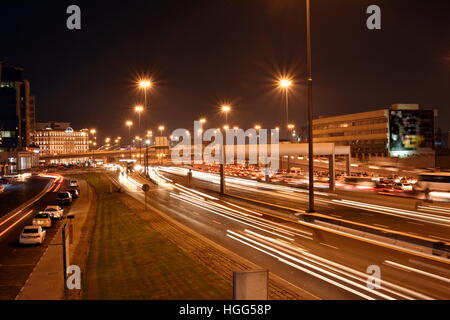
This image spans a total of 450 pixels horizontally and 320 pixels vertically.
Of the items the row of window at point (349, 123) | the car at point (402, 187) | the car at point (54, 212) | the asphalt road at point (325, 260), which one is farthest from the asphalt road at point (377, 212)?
the row of window at point (349, 123)

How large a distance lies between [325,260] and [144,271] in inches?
286

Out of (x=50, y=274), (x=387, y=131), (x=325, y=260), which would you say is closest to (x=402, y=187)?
(x=325, y=260)

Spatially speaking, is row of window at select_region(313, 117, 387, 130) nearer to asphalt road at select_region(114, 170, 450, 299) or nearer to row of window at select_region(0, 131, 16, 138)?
asphalt road at select_region(114, 170, 450, 299)

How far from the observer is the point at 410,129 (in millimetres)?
118875

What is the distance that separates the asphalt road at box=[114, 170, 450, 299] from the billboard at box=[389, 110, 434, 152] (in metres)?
101

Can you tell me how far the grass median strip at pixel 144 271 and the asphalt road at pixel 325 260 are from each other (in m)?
2.79

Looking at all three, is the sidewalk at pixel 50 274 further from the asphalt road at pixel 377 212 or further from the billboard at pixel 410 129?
the billboard at pixel 410 129

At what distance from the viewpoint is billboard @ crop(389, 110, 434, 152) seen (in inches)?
4552

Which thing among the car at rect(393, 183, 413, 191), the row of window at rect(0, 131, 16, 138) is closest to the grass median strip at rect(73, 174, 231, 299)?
the car at rect(393, 183, 413, 191)

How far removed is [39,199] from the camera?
46.7 m

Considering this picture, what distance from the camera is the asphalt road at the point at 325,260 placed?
1211 centimetres

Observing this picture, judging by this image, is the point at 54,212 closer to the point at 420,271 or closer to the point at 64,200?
the point at 64,200
